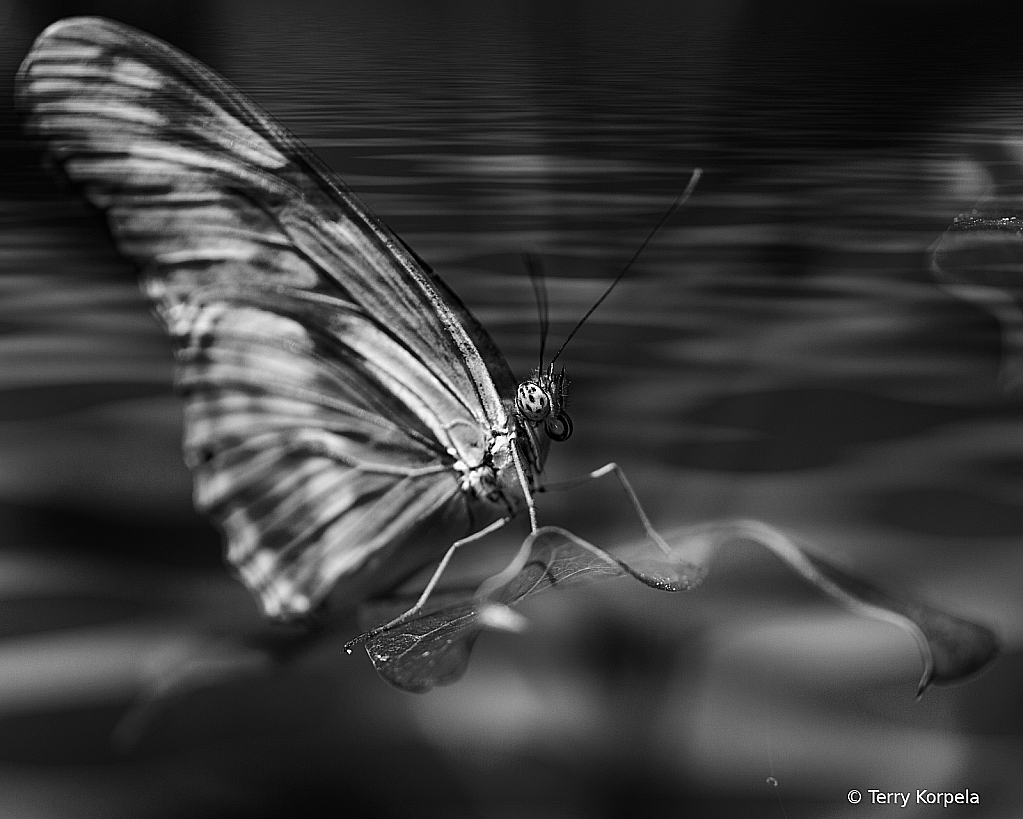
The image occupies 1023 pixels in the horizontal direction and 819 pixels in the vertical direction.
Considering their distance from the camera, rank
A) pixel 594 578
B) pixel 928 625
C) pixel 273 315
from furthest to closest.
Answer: pixel 273 315, pixel 594 578, pixel 928 625

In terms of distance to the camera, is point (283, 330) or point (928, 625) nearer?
point (928, 625)

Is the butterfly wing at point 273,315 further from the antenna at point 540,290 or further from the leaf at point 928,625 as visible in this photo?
the leaf at point 928,625

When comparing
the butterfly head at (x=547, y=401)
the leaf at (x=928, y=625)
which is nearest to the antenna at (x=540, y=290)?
the butterfly head at (x=547, y=401)

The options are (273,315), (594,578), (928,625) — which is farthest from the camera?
(273,315)

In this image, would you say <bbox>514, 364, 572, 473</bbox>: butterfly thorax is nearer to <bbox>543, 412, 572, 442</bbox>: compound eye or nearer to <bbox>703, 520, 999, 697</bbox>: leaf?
<bbox>543, 412, 572, 442</bbox>: compound eye

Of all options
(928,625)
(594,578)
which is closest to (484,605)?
(594,578)

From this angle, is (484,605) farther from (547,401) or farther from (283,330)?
(283,330)

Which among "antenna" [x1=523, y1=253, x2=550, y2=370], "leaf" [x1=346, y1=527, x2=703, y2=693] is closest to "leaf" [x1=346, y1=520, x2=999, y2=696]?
"leaf" [x1=346, y1=527, x2=703, y2=693]

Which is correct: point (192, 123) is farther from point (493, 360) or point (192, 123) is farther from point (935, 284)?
point (935, 284)
